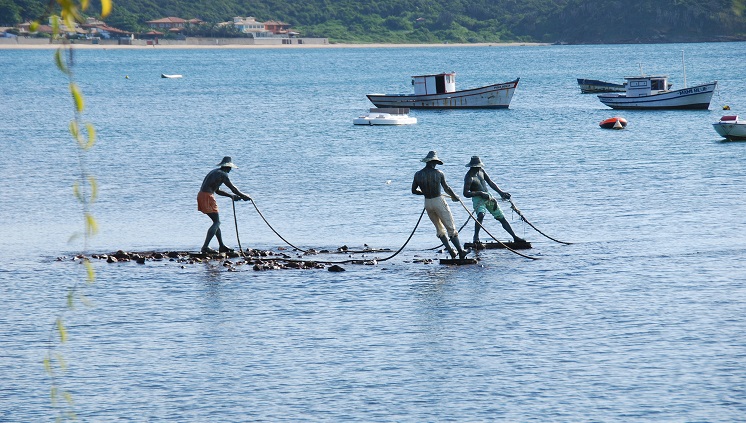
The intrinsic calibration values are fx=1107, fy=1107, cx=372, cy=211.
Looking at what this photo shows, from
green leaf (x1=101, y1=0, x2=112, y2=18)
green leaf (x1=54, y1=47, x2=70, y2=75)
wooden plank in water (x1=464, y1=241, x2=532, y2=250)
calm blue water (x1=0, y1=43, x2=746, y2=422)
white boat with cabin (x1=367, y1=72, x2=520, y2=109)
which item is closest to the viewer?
green leaf (x1=101, y1=0, x2=112, y2=18)

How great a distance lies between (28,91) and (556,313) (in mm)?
108452

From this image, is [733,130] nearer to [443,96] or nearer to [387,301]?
[443,96]

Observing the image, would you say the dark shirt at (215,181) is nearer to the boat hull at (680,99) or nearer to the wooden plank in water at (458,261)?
the wooden plank in water at (458,261)

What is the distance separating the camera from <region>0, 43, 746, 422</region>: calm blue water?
14.3 meters

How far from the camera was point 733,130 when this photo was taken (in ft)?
163

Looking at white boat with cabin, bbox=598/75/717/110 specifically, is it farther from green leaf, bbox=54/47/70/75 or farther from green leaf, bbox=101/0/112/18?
green leaf, bbox=101/0/112/18

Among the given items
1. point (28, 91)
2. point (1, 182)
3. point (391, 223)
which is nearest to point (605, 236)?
point (391, 223)

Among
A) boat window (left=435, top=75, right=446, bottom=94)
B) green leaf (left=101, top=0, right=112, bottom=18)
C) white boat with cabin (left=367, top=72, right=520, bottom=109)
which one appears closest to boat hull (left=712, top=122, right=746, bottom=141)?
white boat with cabin (left=367, top=72, right=520, bottom=109)

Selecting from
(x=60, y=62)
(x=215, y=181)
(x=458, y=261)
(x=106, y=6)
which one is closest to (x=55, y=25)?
(x=60, y=62)

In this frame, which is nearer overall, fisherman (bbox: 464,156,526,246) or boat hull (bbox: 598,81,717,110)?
fisherman (bbox: 464,156,526,246)

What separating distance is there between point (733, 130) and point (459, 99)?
106ft

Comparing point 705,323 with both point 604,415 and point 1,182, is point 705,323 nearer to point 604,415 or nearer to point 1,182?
point 604,415

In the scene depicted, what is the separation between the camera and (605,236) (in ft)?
86.3

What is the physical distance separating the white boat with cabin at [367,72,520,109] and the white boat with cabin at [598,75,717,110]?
8428 mm
